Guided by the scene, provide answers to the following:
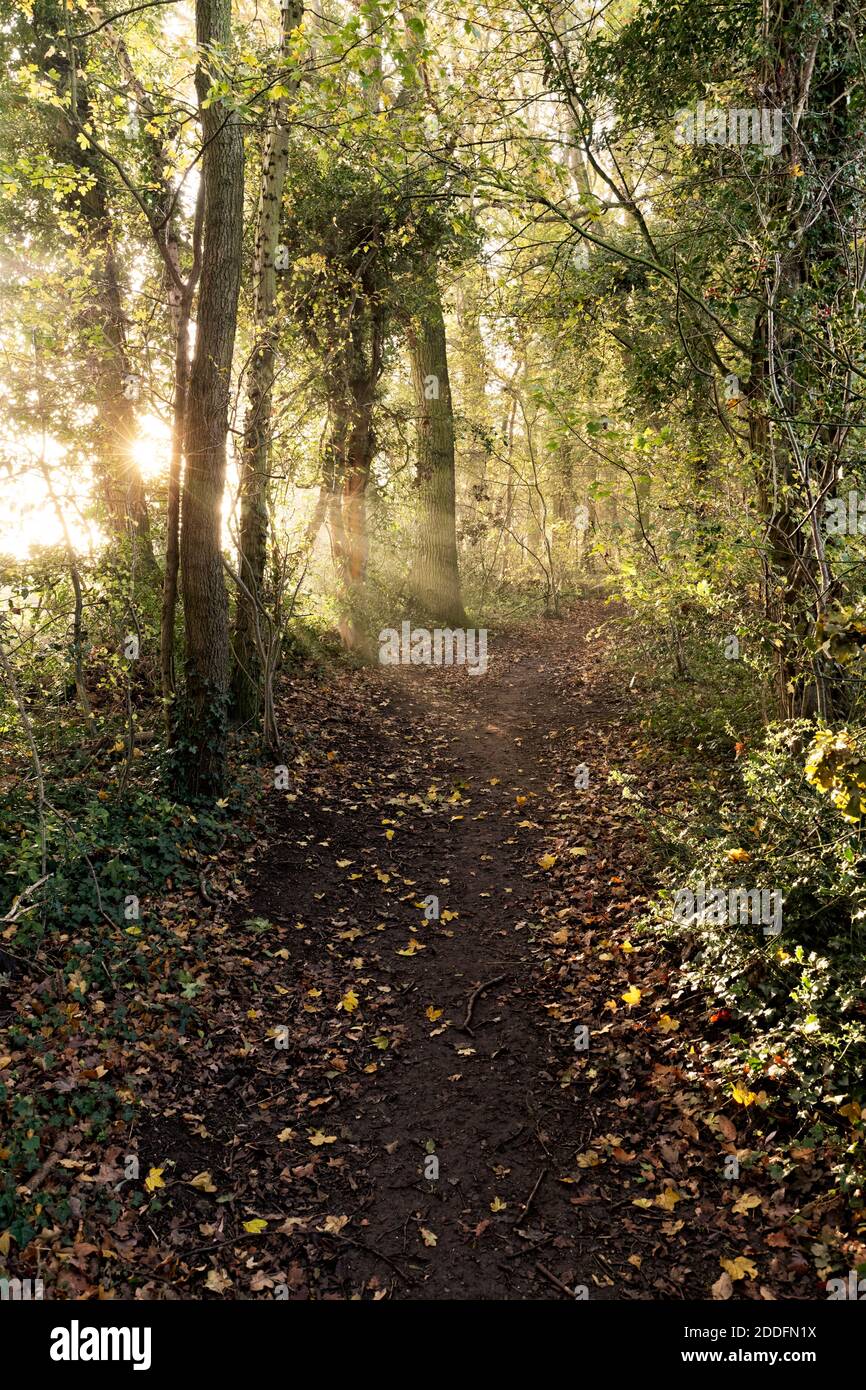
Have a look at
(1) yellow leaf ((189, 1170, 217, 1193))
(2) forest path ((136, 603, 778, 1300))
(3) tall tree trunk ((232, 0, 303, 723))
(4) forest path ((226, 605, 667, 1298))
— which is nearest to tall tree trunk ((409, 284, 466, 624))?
(4) forest path ((226, 605, 667, 1298))

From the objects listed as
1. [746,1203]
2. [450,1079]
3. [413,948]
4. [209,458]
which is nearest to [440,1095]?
[450,1079]

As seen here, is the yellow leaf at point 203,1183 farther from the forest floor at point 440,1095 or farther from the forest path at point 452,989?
the forest path at point 452,989

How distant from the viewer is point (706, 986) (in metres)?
5.23

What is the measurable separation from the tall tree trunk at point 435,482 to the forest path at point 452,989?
16.9 ft

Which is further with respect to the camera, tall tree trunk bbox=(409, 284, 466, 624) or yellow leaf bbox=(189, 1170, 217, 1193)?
tall tree trunk bbox=(409, 284, 466, 624)

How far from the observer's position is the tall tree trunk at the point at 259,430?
29.5ft

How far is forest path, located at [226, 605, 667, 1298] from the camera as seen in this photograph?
3.96 metres

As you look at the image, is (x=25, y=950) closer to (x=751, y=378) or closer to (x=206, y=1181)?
(x=206, y=1181)

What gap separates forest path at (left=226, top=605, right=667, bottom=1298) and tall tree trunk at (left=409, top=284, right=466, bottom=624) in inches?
203

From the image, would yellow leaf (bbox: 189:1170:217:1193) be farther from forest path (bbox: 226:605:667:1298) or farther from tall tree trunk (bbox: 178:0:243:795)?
tall tree trunk (bbox: 178:0:243:795)

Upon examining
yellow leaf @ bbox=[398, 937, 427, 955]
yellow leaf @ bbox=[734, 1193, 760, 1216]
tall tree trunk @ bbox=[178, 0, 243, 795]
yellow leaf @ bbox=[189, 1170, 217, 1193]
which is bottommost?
yellow leaf @ bbox=[189, 1170, 217, 1193]

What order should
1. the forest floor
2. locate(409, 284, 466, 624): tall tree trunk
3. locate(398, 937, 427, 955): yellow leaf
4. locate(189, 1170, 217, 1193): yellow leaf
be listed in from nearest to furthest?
1. the forest floor
2. locate(189, 1170, 217, 1193): yellow leaf
3. locate(398, 937, 427, 955): yellow leaf
4. locate(409, 284, 466, 624): tall tree trunk

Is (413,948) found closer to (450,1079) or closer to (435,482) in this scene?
(450,1079)
